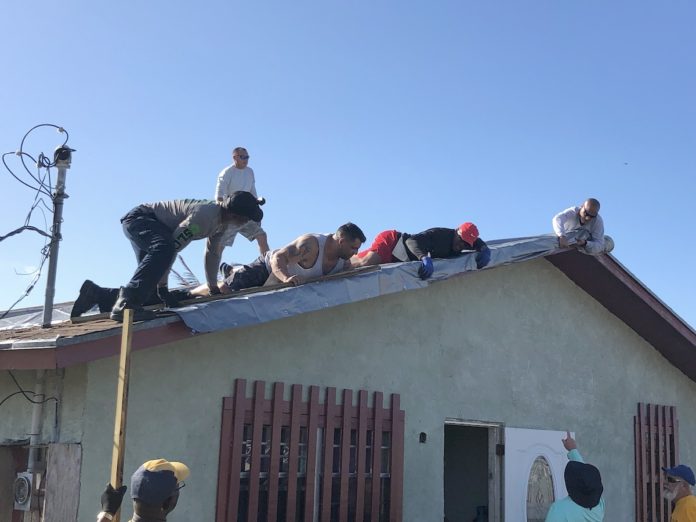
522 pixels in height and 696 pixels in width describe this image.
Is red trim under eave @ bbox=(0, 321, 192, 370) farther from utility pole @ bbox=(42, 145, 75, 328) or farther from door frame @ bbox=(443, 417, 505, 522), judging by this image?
door frame @ bbox=(443, 417, 505, 522)

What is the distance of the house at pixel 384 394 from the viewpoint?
20.3ft

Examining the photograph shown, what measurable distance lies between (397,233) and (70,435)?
3.92 meters

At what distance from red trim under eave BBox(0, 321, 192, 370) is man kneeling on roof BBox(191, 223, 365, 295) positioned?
4.67 ft

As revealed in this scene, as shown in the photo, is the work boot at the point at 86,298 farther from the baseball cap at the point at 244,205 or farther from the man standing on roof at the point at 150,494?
the man standing on roof at the point at 150,494

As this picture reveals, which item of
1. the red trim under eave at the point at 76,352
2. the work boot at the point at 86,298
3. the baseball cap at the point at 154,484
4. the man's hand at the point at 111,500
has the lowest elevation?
the man's hand at the point at 111,500

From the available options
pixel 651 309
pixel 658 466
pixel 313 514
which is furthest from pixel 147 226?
pixel 658 466

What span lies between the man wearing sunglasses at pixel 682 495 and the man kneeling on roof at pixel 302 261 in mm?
3360

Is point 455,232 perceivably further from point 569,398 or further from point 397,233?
point 569,398

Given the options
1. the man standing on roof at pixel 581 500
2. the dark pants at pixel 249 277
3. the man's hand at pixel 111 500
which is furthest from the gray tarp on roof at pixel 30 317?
the man standing on roof at pixel 581 500

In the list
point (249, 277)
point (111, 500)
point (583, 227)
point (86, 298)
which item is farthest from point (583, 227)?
point (111, 500)

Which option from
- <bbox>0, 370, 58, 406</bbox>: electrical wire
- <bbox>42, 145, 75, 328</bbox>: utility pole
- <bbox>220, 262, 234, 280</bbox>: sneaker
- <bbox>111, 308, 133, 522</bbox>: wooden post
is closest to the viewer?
<bbox>111, 308, 133, 522</bbox>: wooden post

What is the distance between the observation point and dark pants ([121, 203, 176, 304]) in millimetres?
6191

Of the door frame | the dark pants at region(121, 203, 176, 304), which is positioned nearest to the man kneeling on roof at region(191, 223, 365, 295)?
the dark pants at region(121, 203, 176, 304)

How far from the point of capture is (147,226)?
670 centimetres
